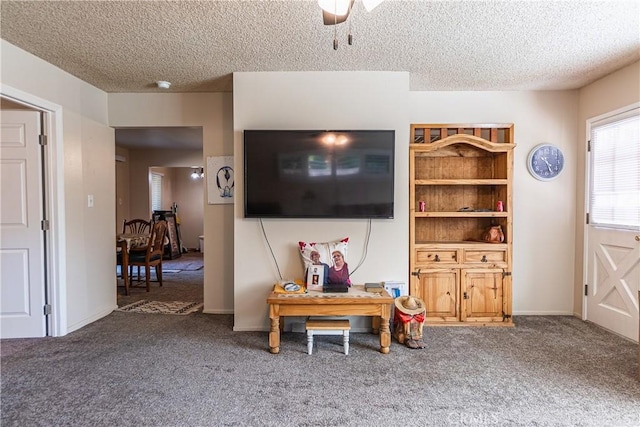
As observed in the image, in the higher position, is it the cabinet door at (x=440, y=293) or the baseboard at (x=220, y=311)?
the cabinet door at (x=440, y=293)

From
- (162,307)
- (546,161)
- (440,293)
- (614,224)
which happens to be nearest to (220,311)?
(162,307)

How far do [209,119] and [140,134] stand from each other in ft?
9.02

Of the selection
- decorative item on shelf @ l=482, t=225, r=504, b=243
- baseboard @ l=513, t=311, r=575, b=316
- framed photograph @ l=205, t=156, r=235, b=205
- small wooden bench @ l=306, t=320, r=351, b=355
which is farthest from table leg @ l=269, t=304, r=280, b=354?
baseboard @ l=513, t=311, r=575, b=316

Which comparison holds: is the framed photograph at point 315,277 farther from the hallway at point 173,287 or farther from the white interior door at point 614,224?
the white interior door at point 614,224

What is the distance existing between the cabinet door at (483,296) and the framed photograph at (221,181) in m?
2.74

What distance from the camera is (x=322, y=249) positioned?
3.04 meters

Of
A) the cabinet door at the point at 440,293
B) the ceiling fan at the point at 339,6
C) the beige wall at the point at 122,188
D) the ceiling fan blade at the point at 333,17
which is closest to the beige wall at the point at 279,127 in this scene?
the cabinet door at the point at 440,293

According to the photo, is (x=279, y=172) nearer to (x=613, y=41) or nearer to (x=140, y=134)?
(x=613, y=41)

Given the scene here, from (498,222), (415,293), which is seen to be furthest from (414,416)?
(498,222)

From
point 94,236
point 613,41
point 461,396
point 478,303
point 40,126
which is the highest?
point 613,41

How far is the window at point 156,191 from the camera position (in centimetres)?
785

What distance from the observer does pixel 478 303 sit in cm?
331

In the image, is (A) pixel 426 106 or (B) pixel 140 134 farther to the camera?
(B) pixel 140 134

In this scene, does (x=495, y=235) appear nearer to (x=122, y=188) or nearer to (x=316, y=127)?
(x=316, y=127)
